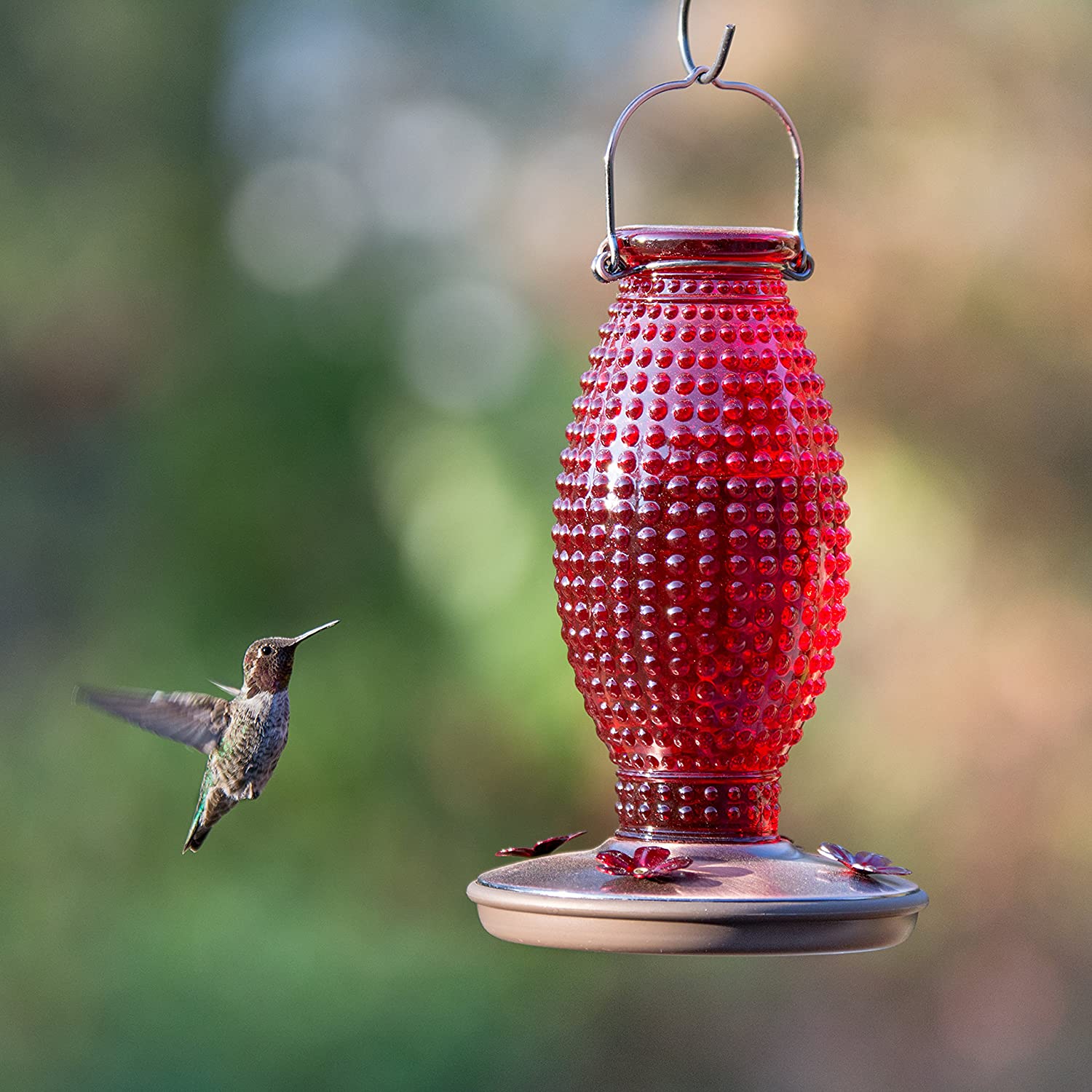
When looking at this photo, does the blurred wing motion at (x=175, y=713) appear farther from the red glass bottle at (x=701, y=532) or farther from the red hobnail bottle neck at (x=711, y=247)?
the red hobnail bottle neck at (x=711, y=247)

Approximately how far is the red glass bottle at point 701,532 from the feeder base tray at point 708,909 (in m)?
0.21

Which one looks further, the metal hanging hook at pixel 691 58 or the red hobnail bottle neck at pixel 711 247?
the red hobnail bottle neck at pixel 711 247

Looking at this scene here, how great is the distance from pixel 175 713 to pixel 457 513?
11.3ft

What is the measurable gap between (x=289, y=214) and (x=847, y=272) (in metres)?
2.31

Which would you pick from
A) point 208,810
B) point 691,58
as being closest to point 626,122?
point 691,58

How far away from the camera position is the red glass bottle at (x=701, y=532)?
2088mm

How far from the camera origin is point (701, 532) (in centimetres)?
207

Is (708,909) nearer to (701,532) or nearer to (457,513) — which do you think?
(701,532)

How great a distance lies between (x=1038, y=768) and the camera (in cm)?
636

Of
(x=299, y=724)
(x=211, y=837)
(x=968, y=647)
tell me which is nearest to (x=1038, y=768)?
(x=968, y=647)

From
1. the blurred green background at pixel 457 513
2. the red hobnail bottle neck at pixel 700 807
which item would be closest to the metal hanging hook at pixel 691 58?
the red hobnail bottle neck at pixel 700 807

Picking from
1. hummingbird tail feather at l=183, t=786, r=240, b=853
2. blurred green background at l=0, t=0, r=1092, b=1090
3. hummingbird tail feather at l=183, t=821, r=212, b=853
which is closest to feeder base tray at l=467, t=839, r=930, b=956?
hummingbird tail feather at l=183, t=786, r=240, b=853

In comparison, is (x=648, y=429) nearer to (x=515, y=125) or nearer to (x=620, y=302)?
(x=620, y=302)

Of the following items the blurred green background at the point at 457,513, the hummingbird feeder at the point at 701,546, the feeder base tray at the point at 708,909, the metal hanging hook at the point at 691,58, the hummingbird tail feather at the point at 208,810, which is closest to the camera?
the feeder base tray at the point at 708,909
